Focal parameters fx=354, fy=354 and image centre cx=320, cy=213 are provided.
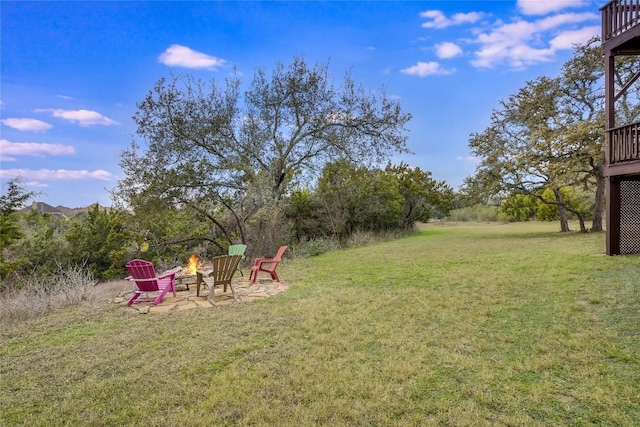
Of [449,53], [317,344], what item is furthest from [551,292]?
[449,53]

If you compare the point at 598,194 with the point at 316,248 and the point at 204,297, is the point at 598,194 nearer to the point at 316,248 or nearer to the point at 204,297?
the point at 316,248

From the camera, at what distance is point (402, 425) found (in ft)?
7.32

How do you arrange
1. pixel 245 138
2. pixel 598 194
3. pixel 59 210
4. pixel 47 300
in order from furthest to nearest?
1. pixel 59 210
2. pixel 598 194
3. pixel 245 138
4. pixel 47 300

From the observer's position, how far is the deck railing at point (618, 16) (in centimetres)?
779

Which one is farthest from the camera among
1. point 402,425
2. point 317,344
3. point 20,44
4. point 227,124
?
point 227,124

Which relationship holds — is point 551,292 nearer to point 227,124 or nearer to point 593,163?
point 227,124

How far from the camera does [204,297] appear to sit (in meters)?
6.00

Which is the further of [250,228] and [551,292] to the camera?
[250,228]

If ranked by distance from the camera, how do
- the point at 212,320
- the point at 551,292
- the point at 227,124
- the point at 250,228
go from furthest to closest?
the point at 250,228
the point at 227,124
the point at 551,292
the point at 212,320

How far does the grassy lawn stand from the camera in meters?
2.41

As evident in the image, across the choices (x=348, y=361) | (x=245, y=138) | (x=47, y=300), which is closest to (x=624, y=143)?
(x=348, y=361)

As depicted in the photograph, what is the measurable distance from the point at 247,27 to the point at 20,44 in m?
5.52

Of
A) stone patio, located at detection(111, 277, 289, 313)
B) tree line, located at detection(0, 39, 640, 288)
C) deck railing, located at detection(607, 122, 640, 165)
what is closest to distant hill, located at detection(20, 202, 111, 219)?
tree line, located at detection(0, 39, 640, 288)

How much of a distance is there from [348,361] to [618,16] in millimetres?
9997
